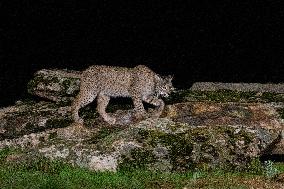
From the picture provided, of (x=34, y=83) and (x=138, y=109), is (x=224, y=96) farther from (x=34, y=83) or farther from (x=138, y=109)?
(x=34, y=83)

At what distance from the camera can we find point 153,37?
23250mm

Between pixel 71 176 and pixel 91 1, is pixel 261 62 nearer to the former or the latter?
pixel 91 1

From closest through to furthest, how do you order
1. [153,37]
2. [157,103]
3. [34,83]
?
[157,103]
[34,83]
[153,37]

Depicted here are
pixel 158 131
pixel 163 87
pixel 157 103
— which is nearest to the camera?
pixel 158 131

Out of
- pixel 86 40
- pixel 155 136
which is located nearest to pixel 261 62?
pixel 86 40

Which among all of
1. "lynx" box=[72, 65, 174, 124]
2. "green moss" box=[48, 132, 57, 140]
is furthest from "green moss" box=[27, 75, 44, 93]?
"green moss" box=[48, 132, 57, 140]

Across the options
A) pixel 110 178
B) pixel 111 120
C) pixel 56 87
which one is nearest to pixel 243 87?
pixel 111 120

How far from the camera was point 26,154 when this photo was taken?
12.6 meters

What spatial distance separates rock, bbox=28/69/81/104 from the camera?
1683cm

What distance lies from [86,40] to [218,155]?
37.8ft

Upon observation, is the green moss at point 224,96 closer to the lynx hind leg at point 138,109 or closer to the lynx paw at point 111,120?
the lynx hind leg at point 138,109

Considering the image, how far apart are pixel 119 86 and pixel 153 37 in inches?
297

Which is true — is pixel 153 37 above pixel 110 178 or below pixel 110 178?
above

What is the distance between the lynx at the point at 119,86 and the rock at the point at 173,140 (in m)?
0.93
